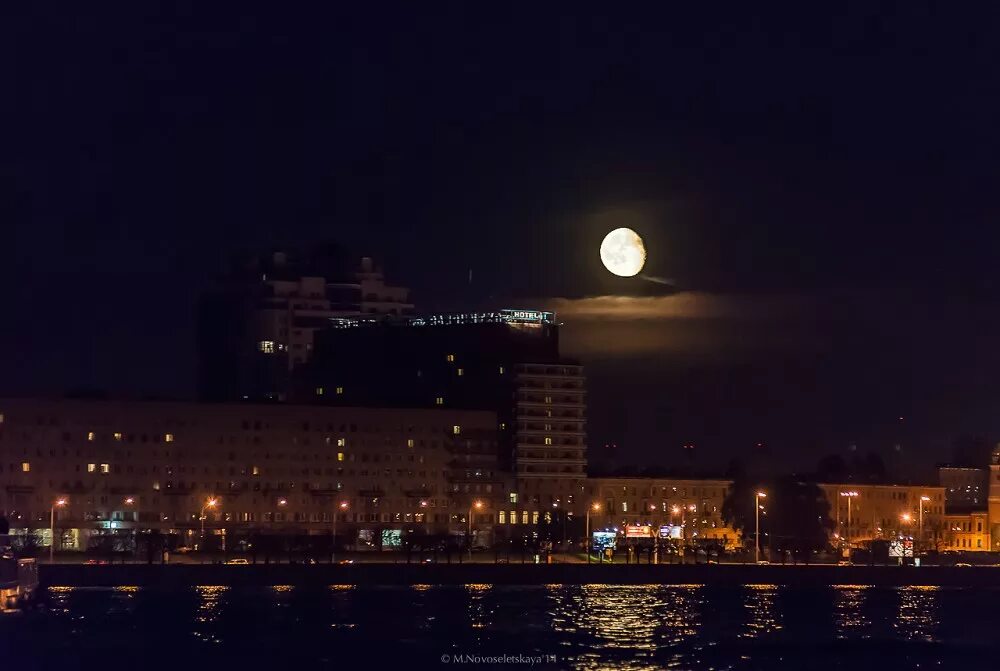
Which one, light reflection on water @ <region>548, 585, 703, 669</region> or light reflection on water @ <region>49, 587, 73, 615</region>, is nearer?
light reflection on water @ <region>548, 585, 703, 669</region>

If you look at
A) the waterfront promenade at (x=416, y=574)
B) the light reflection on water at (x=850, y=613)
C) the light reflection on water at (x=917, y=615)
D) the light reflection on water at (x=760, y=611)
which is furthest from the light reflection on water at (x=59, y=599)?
the light reflection on water at (x=917, y=615)

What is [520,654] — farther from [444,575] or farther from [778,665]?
[444,575]

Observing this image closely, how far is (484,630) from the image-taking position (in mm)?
129000

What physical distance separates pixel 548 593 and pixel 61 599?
44.4m

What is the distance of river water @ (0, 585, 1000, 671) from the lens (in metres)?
112

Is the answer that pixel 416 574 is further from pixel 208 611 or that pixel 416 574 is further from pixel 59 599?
pixel 208 611

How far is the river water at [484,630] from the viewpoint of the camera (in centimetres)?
11181

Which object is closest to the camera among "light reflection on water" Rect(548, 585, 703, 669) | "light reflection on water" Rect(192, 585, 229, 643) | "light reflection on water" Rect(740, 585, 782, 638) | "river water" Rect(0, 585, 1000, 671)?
"river water" Rect(0, 585, 1000, 671)

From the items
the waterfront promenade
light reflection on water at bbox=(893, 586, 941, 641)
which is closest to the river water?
light reflection on water at bbox=(893, 586, 941, 641)

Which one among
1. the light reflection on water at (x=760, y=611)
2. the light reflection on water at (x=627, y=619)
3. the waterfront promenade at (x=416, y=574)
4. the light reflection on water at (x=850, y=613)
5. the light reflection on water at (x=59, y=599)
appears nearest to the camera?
the light reflection on water at (x=627, y=619)

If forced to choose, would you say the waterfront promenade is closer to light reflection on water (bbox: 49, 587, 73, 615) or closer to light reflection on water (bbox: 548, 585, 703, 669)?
light reflection on water (bbox: 49, 587, 73, 615)

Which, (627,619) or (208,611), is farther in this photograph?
(208,611)

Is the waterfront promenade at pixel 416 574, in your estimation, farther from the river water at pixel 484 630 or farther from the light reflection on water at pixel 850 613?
the light reflection on water at pixel 850 613

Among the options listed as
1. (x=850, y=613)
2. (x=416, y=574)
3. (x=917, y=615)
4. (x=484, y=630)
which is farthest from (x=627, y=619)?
(x=416, y=574)
